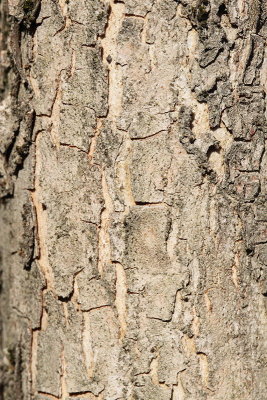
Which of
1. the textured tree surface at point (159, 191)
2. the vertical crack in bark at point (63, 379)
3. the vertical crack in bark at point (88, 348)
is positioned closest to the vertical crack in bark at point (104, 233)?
the textured tree surface at point (159, 191)

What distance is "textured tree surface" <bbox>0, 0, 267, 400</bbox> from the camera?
4.91ft

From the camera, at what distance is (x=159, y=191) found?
151cm

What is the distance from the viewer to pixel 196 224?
4.94 ft

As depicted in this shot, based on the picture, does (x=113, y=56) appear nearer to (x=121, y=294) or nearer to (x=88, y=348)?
(x=121, y=294)

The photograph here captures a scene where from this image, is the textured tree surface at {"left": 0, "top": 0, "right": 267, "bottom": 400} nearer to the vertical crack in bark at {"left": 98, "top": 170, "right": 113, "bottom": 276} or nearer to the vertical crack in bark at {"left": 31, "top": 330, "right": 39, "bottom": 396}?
the vertical crack in bark at {"left": 98, "top": 170, "right": 113, "bottom": 276}

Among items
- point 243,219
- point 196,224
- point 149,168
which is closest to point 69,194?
point 149,168

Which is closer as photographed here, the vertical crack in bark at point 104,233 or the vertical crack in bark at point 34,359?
the vertical crack in bark at point 104,233

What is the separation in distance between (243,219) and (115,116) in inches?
15.2

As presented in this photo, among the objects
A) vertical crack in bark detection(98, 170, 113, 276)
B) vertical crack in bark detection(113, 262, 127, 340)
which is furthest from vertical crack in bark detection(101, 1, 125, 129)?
vertical crack in bark detection(113, 262, 127, 340)

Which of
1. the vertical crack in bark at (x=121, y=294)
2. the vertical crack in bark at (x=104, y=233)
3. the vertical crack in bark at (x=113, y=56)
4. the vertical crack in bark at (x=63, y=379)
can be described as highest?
the vertical crack in bark at (x=113, y=56)

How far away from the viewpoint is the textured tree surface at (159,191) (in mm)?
1497

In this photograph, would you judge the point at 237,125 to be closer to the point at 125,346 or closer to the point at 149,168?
the point at 149,168

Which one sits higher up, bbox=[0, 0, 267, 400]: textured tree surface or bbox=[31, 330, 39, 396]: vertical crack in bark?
bbox=[0, 0, 267, 400]: textured tree surface

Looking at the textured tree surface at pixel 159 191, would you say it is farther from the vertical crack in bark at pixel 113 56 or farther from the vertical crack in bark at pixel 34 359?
the vertical crack in bark at pixel 34 359
